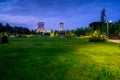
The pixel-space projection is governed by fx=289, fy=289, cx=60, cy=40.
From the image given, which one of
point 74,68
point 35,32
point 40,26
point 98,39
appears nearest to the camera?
point 74,68

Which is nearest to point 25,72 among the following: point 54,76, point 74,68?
point 54,76

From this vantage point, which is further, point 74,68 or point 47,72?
point 74,68

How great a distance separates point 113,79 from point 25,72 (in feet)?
9.99

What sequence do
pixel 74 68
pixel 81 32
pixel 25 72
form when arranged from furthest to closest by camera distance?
pixel 81 32, pixel 74 68, pixel 25 72

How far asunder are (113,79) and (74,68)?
2.58 metres

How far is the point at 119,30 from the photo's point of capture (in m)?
93.1

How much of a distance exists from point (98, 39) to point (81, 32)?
89.8 metres

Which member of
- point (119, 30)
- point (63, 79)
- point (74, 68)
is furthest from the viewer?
point (119, 30)

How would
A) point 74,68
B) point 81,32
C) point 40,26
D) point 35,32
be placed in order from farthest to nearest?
point 35,32 → point 40,26 → point 81,32 → point 74,68

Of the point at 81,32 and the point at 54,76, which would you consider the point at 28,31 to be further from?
the point at 54,76

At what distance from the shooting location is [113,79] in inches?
358

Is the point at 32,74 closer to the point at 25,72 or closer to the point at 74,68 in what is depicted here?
the point at 25,72

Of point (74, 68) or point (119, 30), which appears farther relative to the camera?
point (119, 30)

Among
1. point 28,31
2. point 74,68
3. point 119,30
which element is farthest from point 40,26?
point 74,68
